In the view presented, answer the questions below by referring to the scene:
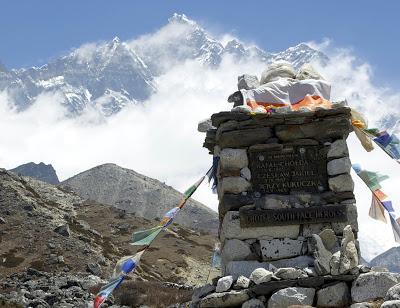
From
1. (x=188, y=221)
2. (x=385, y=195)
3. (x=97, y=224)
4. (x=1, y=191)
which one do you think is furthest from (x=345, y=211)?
(x=188, y=221)

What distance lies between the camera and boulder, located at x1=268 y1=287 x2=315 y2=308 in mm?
8211

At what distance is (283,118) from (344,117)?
91 centimetres

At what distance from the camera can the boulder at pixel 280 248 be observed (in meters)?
9.38

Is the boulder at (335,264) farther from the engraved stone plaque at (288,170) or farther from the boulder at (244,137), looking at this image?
the boulder at (244,137)

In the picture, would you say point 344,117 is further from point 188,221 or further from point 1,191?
point 188,221

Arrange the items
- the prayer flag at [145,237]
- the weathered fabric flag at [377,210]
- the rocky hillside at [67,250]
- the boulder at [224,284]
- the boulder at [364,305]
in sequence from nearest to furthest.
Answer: the boulder at [364,305] → the boulder at [224,284] → the prayer flag at [145,237] → the weathered fabric flag at [377,210] → the rocky hillside at [67,250]

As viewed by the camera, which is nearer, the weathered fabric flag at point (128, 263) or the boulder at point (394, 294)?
the boulder at point (394, 294)

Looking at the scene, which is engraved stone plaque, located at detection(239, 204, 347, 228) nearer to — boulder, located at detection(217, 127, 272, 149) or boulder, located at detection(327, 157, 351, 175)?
boulder, located at detection(327, 157, 351, 175)

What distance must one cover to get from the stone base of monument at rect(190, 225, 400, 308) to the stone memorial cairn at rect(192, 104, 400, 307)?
13 mm

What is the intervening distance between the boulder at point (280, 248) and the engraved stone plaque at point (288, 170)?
75 cm

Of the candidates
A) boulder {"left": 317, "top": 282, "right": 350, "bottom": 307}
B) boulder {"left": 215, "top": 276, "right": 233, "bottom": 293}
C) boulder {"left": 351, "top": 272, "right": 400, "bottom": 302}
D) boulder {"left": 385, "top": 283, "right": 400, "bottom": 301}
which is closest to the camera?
boulder {"left": 385, "top": 283, "right": 400, "bottom": 301}

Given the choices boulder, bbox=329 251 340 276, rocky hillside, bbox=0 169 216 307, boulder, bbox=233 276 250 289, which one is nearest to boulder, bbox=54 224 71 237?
rocky hillside, bbox=0 169 216 307

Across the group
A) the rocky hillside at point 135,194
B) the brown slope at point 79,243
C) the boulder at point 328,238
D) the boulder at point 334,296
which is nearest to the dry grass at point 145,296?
the brown slope at point 79,243

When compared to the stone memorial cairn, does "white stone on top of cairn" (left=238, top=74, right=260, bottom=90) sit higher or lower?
higher
